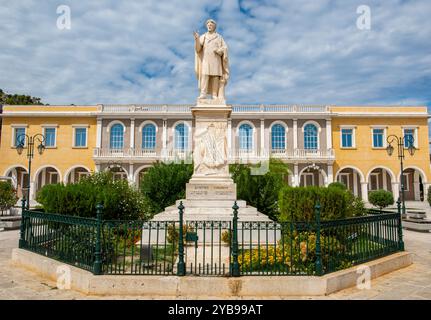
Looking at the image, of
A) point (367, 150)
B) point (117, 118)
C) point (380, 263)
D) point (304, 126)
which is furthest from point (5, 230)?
point (367, 150)

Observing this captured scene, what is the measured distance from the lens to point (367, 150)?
3206cm

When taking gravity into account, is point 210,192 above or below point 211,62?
below

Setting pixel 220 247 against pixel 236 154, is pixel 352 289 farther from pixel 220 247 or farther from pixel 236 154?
pixel 236 154

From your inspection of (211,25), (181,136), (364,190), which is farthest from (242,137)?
(211,25)

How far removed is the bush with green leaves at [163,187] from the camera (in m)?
13.1

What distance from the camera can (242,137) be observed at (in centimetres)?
3161

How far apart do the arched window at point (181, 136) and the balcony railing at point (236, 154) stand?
0.61 m

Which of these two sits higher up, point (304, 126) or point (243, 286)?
point (304, 126)

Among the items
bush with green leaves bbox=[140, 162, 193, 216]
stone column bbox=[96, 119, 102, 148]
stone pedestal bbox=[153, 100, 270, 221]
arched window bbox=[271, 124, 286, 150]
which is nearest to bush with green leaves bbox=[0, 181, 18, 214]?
bush with green leaves bbox=[140, 162, 193, 216]

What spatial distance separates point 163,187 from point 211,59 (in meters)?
5.88

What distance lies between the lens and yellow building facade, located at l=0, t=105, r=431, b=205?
31.2 m

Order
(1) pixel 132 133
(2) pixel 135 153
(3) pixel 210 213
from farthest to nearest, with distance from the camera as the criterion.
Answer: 1. (1) pixel 132 133
2. (2) pixel 135 153
3. (3) pixel 210 213

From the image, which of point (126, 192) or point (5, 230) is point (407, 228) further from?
point (5, 230)
